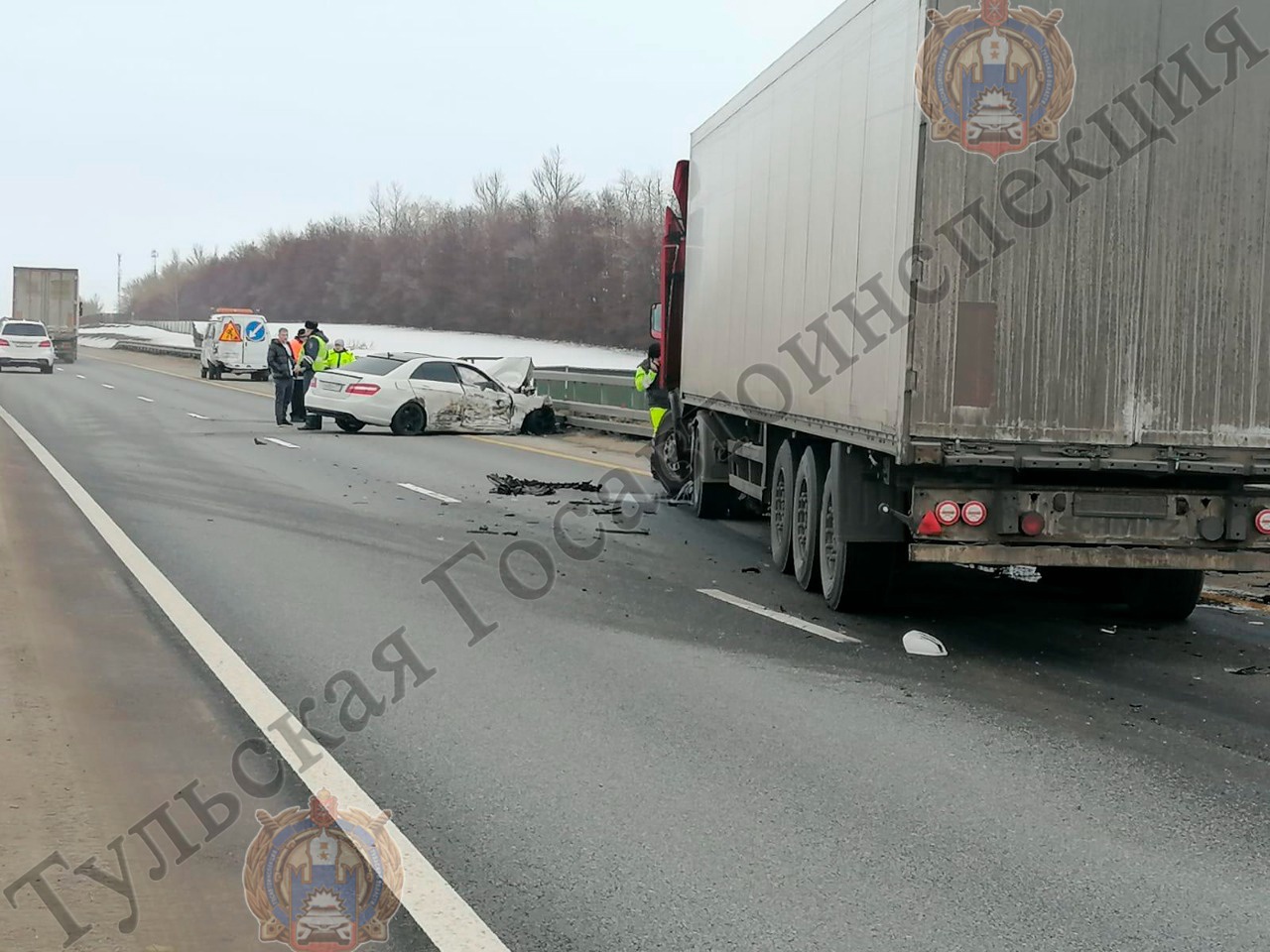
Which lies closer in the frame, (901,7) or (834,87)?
(901,7)

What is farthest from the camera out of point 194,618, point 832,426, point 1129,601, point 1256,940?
point 1129,601

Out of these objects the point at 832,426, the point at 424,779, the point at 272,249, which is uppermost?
the point at 272,249

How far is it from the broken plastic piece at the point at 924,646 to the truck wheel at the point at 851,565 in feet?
2.23

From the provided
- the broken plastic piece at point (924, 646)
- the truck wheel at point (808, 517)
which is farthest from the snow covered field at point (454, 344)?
the broken plastic piece at point (924, 646)

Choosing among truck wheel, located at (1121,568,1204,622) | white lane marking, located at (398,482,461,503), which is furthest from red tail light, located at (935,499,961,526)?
white lane marking, located at (398,482,461,503)

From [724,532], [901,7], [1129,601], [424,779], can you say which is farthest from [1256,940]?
[724,532]

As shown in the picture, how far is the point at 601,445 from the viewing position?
26.8 meters

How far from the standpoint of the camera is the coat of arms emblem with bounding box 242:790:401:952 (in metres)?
4.59

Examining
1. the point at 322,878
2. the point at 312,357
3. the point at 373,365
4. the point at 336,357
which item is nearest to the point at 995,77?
the point at 322,878

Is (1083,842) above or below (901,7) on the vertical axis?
below

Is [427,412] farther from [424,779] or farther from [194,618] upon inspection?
[424,779]

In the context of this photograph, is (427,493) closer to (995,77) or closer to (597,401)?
(995,77)

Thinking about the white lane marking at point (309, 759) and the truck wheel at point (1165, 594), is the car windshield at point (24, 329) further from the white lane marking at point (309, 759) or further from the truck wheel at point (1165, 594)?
the truck wheel at point (1165, 594)

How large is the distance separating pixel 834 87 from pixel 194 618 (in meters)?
5.15
